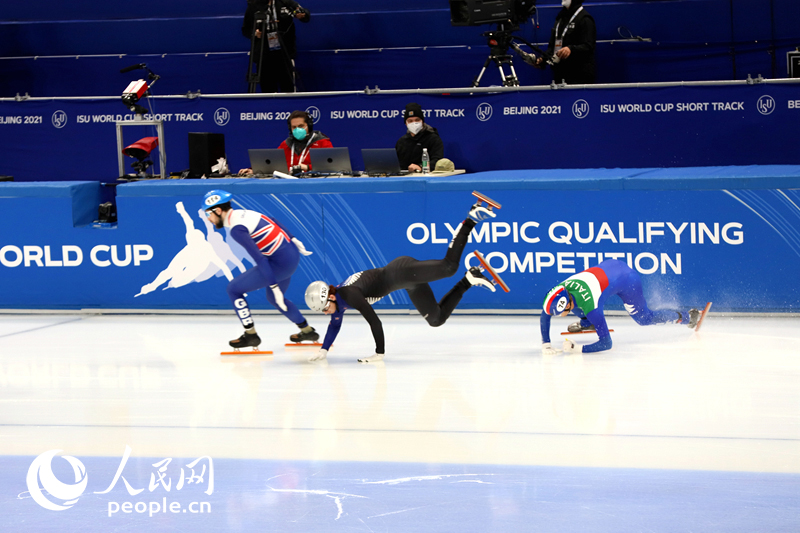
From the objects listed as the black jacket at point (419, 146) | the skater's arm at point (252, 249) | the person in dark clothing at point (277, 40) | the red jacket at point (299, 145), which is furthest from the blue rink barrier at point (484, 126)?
the skater's arm at point (252, 249)

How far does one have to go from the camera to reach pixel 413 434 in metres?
5.60

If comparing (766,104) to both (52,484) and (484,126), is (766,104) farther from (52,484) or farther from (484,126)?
(52,484)

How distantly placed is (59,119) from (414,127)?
15.9 feet

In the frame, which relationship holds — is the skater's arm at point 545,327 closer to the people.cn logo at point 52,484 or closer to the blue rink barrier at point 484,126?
the blue rink barrier at point 484,126

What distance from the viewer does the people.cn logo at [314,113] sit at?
11.2m

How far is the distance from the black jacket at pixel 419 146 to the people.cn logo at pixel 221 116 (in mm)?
2301

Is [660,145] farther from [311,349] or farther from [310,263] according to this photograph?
[311,349]

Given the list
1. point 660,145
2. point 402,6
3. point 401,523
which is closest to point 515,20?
point 660,145

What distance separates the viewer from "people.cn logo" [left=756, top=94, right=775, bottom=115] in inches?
396

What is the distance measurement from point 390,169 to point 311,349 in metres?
2.63

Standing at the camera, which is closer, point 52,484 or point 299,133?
point 52,484

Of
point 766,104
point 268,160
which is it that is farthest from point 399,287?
point 766,104

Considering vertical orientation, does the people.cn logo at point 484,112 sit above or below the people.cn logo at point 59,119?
below

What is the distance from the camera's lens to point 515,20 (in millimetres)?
11484
